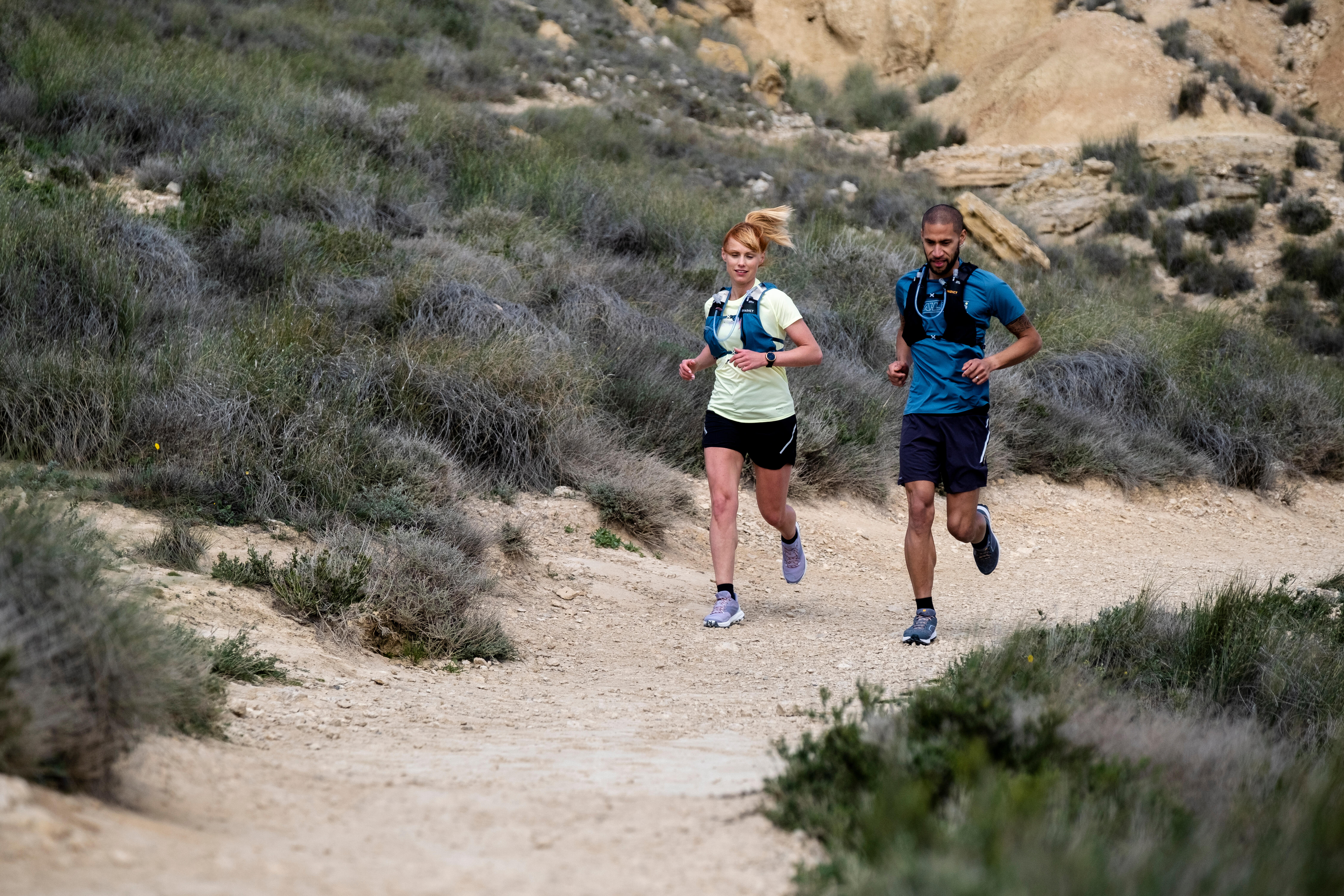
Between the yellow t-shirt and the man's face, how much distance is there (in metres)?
0.78

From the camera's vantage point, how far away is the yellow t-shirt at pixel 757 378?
5773 millimetres

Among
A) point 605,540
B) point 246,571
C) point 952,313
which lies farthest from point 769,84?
point 246,571

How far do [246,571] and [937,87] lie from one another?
1158 inches

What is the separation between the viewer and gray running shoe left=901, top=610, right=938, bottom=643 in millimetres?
5598

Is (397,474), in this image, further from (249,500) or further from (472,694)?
(472,694)

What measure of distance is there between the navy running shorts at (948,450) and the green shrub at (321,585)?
9.00ft

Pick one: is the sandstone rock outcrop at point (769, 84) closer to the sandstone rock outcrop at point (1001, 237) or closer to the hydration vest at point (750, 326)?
the sandstone rock outcrop at point (1001, 237)

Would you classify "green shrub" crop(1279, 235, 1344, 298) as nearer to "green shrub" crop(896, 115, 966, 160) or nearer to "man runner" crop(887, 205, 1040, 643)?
"green shrub" crop(896, 115, 966, 160)

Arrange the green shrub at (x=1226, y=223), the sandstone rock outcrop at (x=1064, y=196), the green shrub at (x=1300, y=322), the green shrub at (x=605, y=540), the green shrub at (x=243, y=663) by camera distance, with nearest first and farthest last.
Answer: the green shrub at (x=243, y=663) → the green shrub at (x=605, y=540) → the green shrub at (x=1300, y=322) → the green shrub at (x=1226, y=223) → the sandstone rock outcrop at (x=1064, y=196)

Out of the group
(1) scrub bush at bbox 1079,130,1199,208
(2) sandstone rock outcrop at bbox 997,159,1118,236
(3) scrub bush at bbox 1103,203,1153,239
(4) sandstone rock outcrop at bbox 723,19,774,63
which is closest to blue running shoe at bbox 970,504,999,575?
(2) sandstone rock outcrop at bbox 997,159,1118,236

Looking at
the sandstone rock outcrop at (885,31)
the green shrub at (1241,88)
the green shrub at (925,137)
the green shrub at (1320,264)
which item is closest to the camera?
the green shrub at (1320,264)

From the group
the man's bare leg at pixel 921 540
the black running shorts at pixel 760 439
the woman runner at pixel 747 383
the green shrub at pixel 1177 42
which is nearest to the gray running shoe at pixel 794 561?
the woman runner at pixel 747 383

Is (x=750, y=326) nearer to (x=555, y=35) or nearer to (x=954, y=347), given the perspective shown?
(x=954, y=347)

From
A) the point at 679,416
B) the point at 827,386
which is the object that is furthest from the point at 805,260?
the point at 679,416
